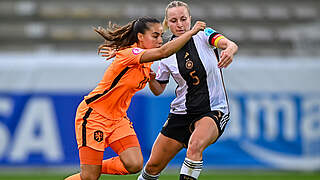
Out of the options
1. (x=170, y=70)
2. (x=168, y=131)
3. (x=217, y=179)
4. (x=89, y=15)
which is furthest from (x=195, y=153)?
(x=89, y=15)

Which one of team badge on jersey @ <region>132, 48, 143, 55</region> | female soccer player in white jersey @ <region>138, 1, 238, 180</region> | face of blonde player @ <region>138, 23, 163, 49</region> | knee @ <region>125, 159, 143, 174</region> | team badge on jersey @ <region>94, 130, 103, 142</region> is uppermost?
face of blonde player @ <region>138, 23, 163, 49</region>

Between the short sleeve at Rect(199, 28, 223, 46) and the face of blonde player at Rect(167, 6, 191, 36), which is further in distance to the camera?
the face of blonde player at Rect(167, 6, 191, 36)

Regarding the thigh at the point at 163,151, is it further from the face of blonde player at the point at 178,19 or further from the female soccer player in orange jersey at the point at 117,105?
the face of blonde player at the point at 178,19

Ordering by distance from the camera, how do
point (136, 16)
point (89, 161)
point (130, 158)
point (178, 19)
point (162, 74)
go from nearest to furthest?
1. point (89, 161)
2. point (130, 158)
3. point (178, 19)
4. point (162, 74)
5. point (136, 16)

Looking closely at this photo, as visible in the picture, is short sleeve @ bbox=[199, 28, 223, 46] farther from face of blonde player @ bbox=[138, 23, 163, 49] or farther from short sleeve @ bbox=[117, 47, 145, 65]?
short sleeve @ bbox=[117, 47, 145, 65]

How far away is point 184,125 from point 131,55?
3.00 ft

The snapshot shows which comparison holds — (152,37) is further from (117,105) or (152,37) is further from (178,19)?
(117,105)

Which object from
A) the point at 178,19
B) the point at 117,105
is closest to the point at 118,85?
the point at 117,105

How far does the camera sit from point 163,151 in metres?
5.77

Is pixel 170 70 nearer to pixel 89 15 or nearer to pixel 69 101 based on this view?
pixel 69 101

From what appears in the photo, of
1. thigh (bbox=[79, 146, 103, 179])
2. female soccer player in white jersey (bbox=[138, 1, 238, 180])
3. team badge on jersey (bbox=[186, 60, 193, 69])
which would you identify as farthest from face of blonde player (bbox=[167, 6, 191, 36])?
thigh (bbox=[79, 146, 103, 179])

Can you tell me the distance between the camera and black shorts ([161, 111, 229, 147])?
5637 millimetres

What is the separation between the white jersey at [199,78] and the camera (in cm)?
568

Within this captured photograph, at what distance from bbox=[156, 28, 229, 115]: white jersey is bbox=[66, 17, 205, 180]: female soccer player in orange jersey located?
0.33 metres
